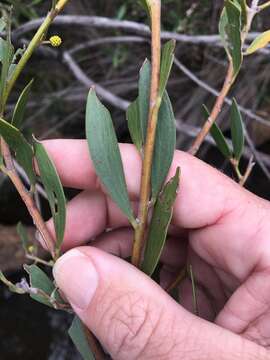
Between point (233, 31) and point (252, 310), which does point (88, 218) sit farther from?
point (233, 31)

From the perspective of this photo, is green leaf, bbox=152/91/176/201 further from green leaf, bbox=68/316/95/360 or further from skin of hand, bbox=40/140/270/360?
green leaf, bbox=68/316/95/360

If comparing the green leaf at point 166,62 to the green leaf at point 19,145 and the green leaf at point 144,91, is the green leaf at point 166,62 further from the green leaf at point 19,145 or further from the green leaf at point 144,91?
the green leaf at point 19,145

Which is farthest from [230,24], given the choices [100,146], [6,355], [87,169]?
[6,355]

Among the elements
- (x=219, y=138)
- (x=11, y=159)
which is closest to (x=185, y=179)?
(x=219, y=138)

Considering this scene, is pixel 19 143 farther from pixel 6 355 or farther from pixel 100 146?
pixel 6 355

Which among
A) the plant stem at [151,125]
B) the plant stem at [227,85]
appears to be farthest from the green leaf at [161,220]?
the plant stem at [227,85]
